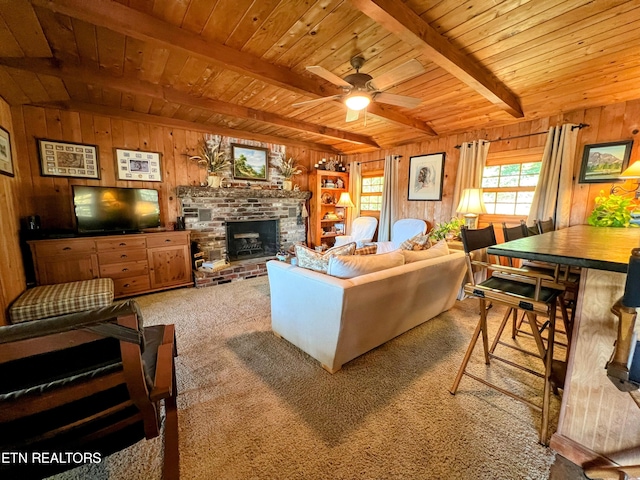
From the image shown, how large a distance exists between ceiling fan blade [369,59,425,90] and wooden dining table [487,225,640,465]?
142cm

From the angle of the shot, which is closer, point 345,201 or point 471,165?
point 471,165

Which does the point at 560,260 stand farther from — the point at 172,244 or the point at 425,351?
the point at 172,244

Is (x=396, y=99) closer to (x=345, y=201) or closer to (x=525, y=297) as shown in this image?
(x=525, y=297)

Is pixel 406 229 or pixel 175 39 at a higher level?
pixel 175 39

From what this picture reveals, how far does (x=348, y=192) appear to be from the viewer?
19.3 ft

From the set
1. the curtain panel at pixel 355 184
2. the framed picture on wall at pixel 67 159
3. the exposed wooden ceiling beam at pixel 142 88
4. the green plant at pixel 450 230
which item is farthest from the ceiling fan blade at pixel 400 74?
the framed picture on wall at pixel 67 159

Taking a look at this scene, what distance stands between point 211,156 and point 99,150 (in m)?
1.41

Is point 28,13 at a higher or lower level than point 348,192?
higher

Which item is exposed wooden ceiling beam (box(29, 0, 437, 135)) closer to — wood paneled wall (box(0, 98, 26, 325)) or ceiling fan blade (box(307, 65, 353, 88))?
ceiling fan blade (box(307, 65, 353, 88))

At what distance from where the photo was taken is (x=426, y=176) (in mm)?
4594

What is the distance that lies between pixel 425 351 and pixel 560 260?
145 centimetres

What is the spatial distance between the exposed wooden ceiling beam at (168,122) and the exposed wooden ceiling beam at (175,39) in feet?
7.19

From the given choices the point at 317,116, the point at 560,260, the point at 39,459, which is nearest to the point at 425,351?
the point at 560,260

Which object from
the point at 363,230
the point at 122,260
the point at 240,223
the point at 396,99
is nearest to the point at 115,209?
the point at 122,260
